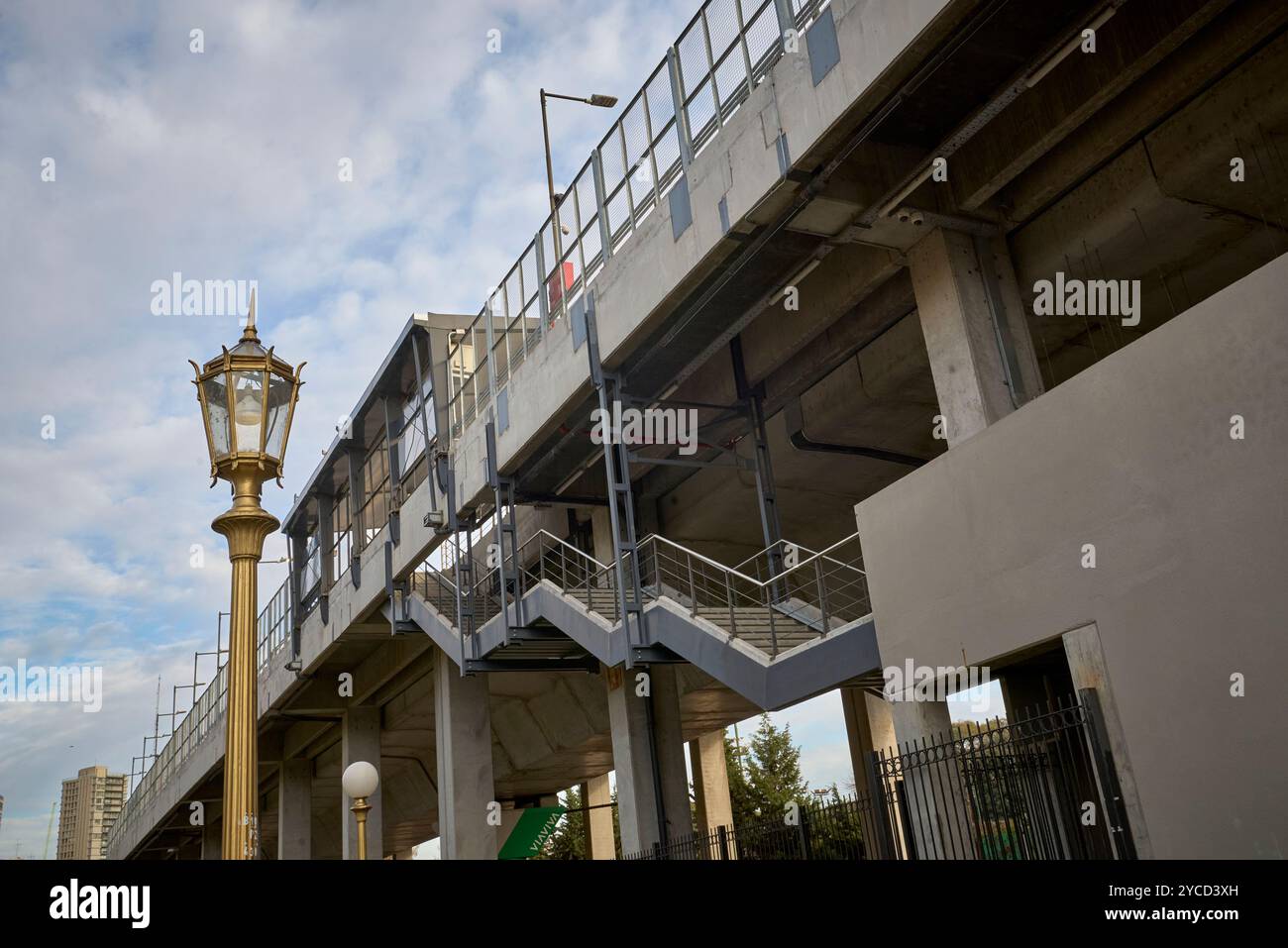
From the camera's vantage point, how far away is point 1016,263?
580 inches

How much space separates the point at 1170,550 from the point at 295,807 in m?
34.9

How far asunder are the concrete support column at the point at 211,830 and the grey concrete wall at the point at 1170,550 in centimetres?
4184

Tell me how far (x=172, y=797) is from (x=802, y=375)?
1431 inches

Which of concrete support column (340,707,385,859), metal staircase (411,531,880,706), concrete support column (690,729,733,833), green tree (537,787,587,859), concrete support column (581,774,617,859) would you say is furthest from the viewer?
green tree (537,787,587,859)

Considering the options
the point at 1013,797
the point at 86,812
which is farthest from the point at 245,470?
the point at 86,812

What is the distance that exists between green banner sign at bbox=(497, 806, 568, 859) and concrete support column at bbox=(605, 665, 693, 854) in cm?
1218

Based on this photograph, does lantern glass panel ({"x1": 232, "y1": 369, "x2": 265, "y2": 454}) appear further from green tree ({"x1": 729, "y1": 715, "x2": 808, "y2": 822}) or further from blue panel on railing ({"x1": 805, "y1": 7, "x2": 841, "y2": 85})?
green tree ({"x1": 729, "y1": 715, "x2": 808, "y2": 822})

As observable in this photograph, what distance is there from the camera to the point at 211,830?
161 ft

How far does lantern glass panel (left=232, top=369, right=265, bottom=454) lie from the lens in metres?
7.94

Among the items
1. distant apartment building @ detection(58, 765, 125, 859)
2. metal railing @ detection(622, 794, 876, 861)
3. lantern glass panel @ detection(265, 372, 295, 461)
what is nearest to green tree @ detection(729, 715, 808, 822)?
metal railing @ detection(622, 794, 876, 861)

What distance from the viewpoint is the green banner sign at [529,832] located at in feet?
109

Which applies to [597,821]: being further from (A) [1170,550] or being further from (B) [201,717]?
(A) [1170,550]

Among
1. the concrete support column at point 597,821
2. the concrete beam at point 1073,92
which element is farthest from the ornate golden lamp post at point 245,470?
the concrete support column at point 597,821
